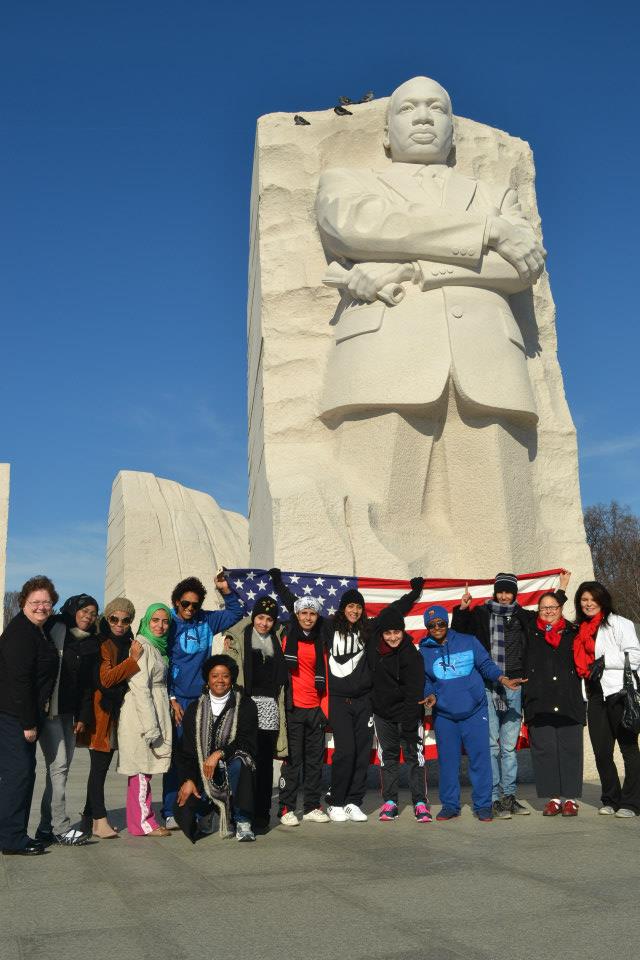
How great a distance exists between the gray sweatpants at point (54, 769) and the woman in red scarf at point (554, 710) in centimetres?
237

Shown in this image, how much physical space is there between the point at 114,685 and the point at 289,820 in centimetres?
109

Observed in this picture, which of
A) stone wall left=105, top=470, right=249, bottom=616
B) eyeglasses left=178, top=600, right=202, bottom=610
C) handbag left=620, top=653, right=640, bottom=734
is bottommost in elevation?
handbag left=620, top=653, right=640, bottom=734

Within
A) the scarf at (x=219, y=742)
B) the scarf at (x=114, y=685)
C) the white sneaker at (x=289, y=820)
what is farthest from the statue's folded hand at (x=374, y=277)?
the white sneaker at (x=289, y=820)

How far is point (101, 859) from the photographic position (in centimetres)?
403

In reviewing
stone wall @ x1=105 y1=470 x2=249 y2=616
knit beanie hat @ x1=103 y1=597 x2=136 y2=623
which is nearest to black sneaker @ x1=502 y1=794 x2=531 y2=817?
knit beanie hat @ x1=103 y1=597 x2=136 y2=623

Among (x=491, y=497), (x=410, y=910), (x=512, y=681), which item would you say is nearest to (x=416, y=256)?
(x=491, y=497)

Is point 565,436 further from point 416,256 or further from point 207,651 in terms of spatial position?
point 207,651

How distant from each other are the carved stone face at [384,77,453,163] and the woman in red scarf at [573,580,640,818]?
4.00 meters

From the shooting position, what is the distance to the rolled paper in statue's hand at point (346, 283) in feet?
23.6

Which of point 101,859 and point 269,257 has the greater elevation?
point 269,257

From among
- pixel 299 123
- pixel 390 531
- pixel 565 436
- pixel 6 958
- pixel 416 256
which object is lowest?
pixel 6 958

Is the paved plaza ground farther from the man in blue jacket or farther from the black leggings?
the man in blue jacket

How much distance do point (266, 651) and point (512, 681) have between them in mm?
1305

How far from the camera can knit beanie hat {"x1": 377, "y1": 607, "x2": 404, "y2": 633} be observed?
5090 millimetres
